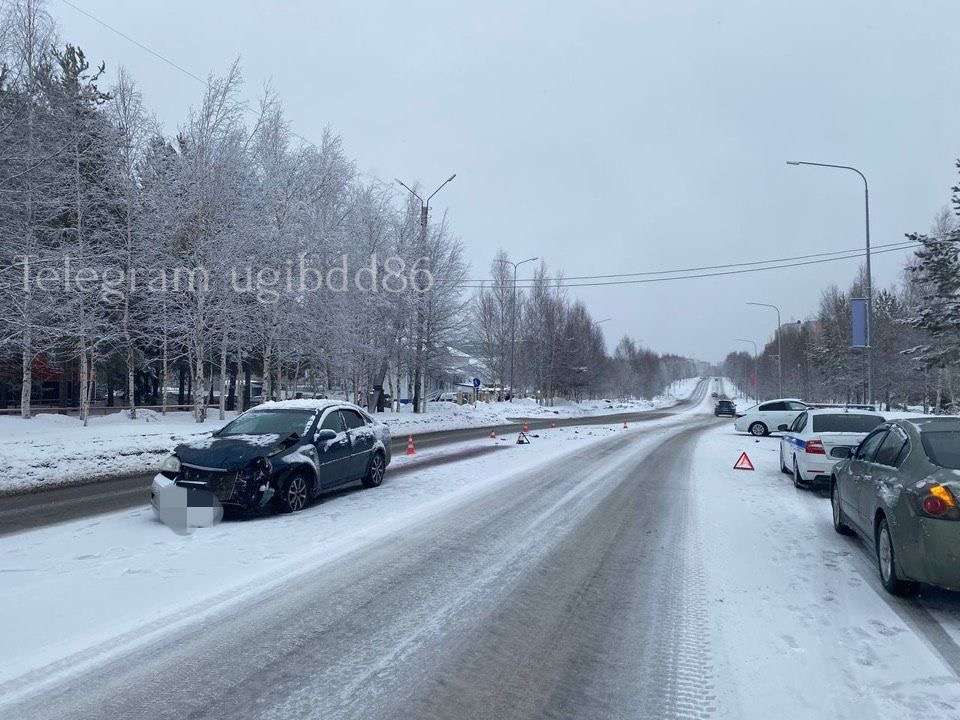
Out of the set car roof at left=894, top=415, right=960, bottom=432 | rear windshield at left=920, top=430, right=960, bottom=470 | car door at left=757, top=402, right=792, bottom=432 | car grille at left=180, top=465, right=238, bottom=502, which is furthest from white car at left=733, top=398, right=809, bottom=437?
car grille at left=180, top=465, right=238, bottom=502

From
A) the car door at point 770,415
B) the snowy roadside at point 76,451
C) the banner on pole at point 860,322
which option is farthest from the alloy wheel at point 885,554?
the car door at point 770,415

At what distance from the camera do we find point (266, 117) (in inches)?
1118

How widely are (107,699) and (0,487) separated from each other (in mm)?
10837

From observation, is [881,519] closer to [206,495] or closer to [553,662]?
[553,662]

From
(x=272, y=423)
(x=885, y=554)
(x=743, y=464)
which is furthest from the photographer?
(x=743, y=464)

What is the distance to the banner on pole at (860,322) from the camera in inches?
971

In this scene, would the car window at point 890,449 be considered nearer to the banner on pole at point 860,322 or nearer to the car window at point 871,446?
the car window at point 871,446

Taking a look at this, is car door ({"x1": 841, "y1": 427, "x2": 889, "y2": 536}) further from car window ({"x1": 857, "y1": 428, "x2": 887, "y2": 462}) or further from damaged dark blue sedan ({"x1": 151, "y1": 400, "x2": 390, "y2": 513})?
damaged dark blue sedan ({"x1": 151, "y1": 400, "x2": 390, "y2": 513})

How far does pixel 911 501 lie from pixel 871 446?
219cm

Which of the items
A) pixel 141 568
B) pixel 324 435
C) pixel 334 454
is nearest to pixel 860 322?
pixel 334 454

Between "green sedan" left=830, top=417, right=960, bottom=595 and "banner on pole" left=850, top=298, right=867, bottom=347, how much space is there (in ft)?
63.2

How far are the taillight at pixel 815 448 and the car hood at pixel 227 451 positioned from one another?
8.95m

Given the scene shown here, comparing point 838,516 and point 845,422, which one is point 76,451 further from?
point 845,422

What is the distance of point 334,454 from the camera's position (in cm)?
1095
